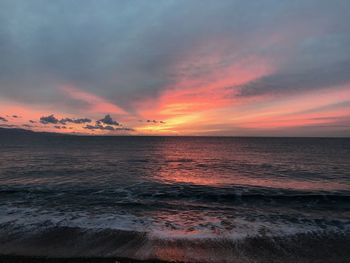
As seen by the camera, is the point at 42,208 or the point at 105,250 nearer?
the point at 105,250

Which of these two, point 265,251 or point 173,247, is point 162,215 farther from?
point 265,251

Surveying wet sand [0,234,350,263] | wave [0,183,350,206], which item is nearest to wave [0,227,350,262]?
wet sand [0,234,350,263]

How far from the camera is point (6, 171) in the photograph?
3700cm

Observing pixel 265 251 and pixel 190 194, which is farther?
pixel 190 194

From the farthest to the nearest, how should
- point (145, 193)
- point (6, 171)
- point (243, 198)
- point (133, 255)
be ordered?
1. point (6, 171)
2. point (145, 193)
3. point (243, 198)
4. point (133, 255)

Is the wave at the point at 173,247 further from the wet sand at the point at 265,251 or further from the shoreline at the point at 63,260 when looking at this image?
the shoreline at the point at 63,260

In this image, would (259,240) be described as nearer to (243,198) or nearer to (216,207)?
(216,207)

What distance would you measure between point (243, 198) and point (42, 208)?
50.8 feet

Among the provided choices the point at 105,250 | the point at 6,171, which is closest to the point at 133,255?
the point at 105,250

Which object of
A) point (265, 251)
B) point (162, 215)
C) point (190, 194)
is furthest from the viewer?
point (190, 194)

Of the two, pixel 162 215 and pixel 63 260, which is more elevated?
pixel 63 260

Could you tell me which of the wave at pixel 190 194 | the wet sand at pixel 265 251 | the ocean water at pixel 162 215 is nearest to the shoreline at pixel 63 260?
the wet sand at pixel 265 251

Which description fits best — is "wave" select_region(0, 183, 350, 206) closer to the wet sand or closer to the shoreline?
the wet sand

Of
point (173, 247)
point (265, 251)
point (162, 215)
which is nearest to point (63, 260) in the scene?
point (173, 247)
